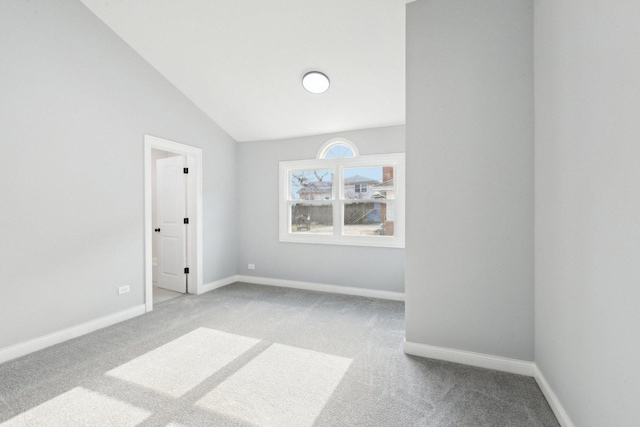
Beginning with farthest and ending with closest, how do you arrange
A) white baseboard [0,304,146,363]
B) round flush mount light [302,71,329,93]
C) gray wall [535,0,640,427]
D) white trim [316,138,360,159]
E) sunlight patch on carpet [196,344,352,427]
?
1. white trim [316,138,360,159]
2. round flush mount light [302,71,329,93]
3. white baseboard [0,304,146,363]
4. sunlight patch on carpet [196,344,352,427]
5. gray wall [535,0,640,427]

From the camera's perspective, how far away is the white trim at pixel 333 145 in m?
4.36

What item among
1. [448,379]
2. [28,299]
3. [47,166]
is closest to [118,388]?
[28,299]

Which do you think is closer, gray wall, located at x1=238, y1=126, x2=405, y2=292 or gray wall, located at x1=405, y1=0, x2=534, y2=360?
gray wall, located at x1=405, y1=0, x2=534, y2=360

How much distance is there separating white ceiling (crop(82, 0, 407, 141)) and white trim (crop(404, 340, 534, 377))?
8.84ft

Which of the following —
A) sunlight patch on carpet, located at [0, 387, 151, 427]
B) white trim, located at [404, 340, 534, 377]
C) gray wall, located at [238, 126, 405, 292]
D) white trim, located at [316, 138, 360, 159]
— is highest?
white trim, located at [316, 138, 360, 159]

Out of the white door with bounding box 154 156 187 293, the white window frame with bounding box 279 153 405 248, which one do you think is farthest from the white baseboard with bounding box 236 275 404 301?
the white door with bounding box 154 156 187 293

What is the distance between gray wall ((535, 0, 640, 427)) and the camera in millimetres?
1167

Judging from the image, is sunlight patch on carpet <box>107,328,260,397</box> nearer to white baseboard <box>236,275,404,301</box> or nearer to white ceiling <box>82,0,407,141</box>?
white baseboard <box>236,275,404,301</box>

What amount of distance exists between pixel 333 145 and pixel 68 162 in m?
3.14

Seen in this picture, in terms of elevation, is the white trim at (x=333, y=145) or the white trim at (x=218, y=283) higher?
the white trim at (x=333, y=145)

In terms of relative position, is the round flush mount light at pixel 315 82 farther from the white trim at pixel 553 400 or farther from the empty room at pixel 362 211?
the white trim at pixel 553 400

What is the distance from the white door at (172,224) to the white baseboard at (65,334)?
97 centimetres

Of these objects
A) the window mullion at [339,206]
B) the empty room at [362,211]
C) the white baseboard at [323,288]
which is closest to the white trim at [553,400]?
the empty room at [362,211]

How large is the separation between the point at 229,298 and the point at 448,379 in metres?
2.93
